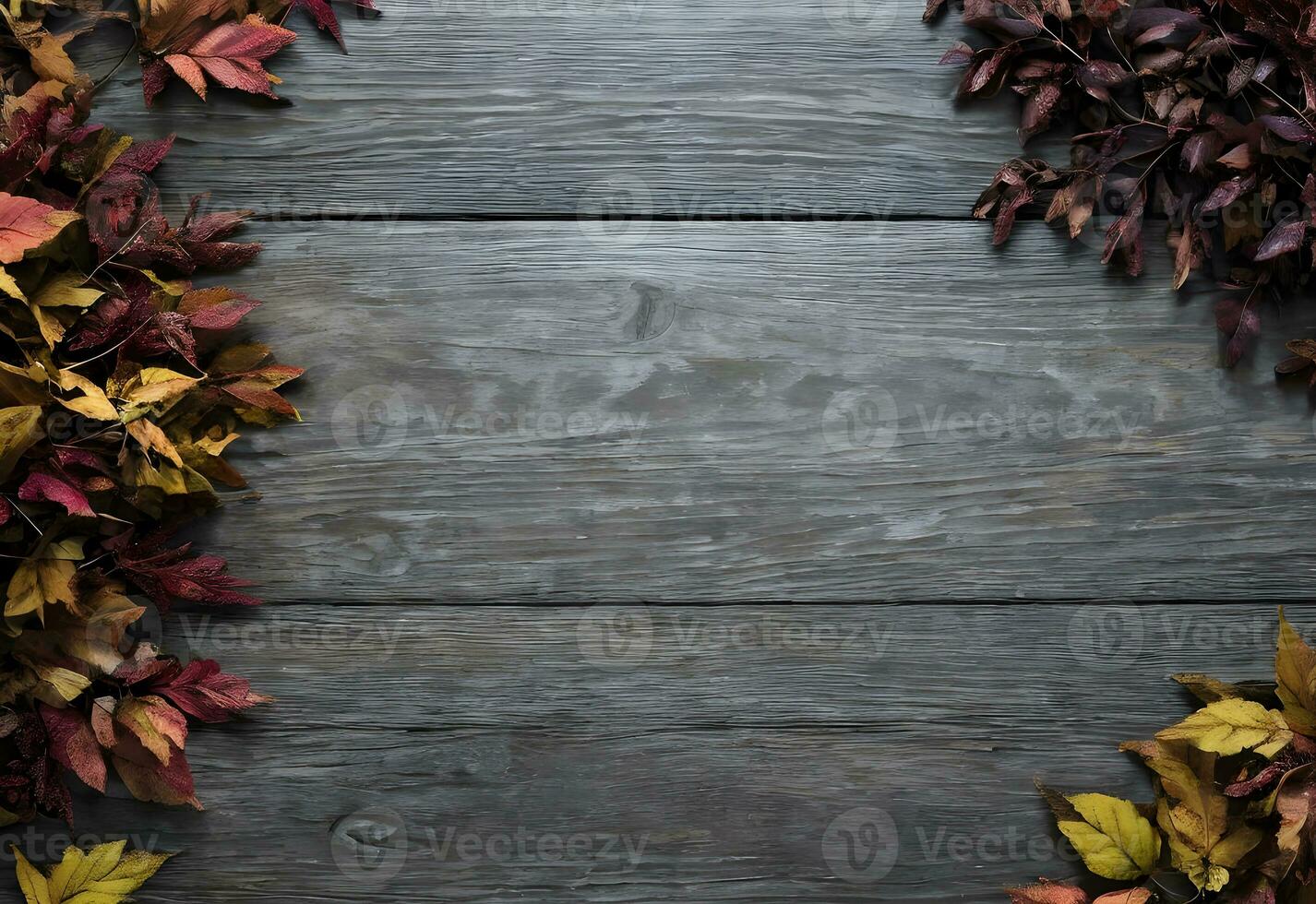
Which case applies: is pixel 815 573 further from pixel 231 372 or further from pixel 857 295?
pixel 231 372

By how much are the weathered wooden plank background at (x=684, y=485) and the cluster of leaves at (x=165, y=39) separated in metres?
0.03

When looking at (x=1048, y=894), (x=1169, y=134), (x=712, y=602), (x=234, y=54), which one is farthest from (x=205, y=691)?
(x=1169, y=134)

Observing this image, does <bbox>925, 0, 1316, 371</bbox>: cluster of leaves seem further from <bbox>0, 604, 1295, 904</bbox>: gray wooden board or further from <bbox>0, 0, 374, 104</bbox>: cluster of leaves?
<bbox>0, 0, 374, 104</bbox>: cluster of leaves

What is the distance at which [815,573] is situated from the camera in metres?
0.92

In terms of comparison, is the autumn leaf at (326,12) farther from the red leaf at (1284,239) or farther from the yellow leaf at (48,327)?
the red leaf at (1284,239)

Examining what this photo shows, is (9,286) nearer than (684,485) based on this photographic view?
Yes

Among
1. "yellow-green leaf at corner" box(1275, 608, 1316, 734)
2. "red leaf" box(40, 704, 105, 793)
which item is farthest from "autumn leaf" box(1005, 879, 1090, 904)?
"red leaf" box(40, 704, 105, 793)

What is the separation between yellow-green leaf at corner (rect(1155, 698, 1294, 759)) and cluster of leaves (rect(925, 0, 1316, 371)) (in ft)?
1.17

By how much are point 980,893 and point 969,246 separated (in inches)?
27.0

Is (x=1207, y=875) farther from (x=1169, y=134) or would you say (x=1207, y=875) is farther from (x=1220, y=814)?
(x=1169, y=134)

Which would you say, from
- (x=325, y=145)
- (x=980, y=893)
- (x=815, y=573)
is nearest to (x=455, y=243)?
(x=325, y=145)

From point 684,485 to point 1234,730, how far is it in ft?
1.97

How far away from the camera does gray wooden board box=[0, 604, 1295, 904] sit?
2.98 feet

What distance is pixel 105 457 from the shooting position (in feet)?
2.82
